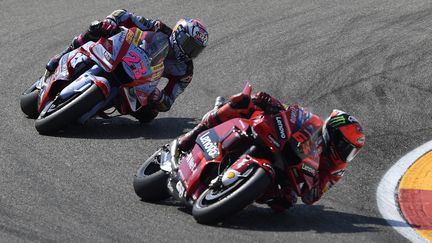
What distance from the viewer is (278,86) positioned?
1444 centimetres

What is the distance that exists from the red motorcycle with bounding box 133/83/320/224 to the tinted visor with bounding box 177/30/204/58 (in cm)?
309

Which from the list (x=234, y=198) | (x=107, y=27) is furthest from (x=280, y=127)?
(x=107, y=27)

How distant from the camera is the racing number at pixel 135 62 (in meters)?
12.0

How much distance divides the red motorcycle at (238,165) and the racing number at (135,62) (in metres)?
2.76

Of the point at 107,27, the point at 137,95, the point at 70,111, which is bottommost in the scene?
the point at 137,95

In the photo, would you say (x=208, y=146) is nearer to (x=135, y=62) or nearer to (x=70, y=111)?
(x=70, y=111)

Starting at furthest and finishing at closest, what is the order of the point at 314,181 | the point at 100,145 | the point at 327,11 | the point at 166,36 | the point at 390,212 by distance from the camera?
1. the point at 327,11
2. the point at 166,36
3. the point at 100,145
4. the point at 390,212
5. the point at 314,181

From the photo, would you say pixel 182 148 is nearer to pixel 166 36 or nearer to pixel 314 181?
pixel 314 181

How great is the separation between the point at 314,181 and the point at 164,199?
4.63 feet

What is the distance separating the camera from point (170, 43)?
12.5 meters

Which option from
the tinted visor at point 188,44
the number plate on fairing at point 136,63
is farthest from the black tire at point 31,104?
the tinted visor at point 188,44

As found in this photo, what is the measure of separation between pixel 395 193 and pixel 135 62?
3.39m

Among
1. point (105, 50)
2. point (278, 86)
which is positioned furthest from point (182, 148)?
point (278, 86)

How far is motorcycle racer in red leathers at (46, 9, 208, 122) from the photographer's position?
12219 mm
